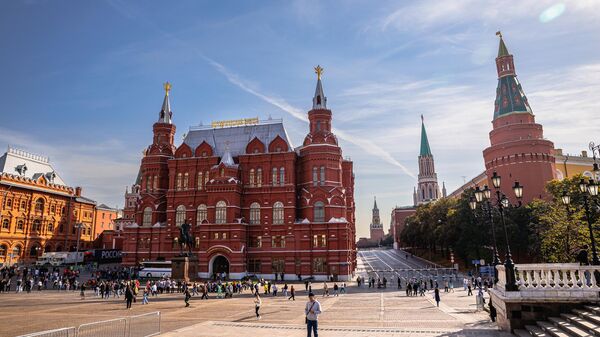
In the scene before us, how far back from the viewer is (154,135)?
67.4 metres

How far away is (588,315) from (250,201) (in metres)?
49.9

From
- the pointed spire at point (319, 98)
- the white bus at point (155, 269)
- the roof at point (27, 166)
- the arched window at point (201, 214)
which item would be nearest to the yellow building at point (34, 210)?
the roof at point (27, 166)

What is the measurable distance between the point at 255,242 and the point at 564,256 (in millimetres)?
39953

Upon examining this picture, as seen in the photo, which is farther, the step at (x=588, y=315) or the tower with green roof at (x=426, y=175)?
the tower with green roof at (x=426, y=175)

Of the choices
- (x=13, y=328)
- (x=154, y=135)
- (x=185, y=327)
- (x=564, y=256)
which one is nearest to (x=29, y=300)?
(x=13, y=328)

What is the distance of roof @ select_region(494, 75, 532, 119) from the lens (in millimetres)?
76188

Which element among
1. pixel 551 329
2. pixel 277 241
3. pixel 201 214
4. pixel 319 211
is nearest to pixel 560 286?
pixel 551 329

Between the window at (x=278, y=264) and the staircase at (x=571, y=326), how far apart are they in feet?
142

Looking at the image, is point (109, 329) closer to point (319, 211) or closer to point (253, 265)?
point (253, 265)

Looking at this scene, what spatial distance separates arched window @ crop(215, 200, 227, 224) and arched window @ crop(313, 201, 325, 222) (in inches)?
525

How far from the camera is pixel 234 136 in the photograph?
2621 inches

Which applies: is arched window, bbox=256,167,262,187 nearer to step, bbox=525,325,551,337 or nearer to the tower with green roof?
step, bbox=525,325,551,337

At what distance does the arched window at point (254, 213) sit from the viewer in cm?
5881

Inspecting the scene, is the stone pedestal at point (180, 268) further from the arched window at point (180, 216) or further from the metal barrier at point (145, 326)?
the metal barrier at point (145, 326)
